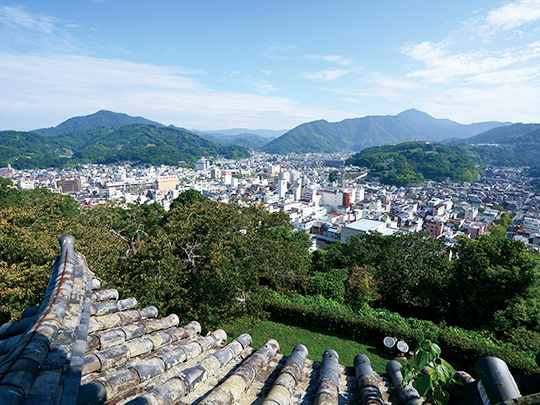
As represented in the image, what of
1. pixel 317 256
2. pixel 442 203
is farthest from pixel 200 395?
pixel 442 203

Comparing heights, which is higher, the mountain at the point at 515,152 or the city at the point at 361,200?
the mountain at the point at 515,152

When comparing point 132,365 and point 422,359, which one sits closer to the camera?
point 422,359

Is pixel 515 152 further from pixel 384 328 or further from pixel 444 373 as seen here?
pixel 444 373

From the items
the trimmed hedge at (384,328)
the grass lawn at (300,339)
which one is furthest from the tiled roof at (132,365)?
the trimmed hedge at (384,328)

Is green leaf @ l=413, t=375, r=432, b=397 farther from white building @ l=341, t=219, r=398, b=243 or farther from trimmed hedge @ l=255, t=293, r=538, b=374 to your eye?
white building @ l=341, t=219, r=398, b=243

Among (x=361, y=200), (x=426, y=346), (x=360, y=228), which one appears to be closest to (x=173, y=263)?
(x=426, y=346)

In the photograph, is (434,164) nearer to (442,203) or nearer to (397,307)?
(442,203)

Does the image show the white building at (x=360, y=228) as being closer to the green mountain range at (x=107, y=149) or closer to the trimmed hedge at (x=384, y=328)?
the trimmed hedge at (x=384, y=328)
